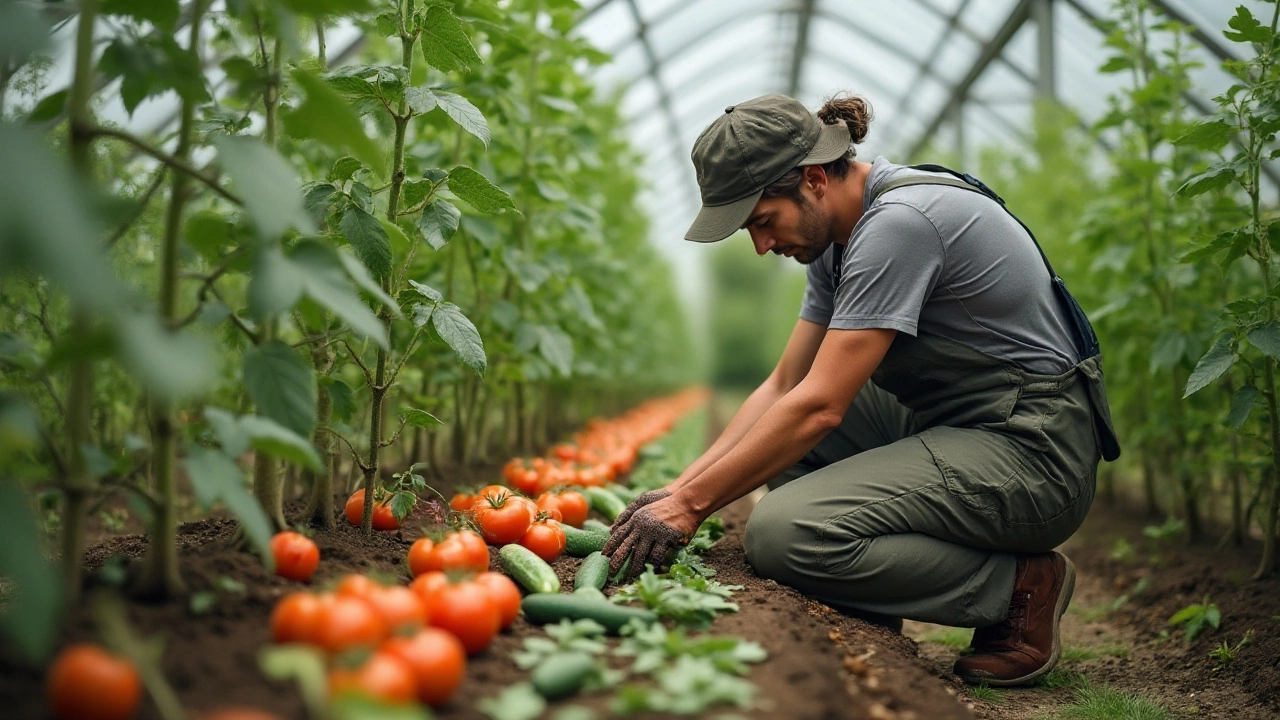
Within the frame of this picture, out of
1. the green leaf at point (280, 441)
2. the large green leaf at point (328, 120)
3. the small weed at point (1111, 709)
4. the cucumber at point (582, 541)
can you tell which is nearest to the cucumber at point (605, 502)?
the cucumber at point (582, 541)

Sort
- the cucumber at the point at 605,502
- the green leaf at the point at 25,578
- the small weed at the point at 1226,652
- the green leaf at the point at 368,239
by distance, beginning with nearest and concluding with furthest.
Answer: the green leaf at the point at 25,578
the green leaf at the point at 368,239
the small weed at the point at 1226,652
the cucumber at the point at 605,502

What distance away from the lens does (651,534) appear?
2.27m

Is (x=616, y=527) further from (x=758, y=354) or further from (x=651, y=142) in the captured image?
(x=758, y=354)

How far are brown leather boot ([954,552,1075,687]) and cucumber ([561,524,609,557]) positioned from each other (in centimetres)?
107

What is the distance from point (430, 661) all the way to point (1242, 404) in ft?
7.92

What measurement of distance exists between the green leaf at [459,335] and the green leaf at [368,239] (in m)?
0.20

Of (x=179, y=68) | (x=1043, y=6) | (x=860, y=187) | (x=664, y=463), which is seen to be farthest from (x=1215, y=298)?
(x=1043, y=6)

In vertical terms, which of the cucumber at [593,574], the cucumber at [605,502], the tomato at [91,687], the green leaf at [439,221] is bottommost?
the cucumber at [605,502]

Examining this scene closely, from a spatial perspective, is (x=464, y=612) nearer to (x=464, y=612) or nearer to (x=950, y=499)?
(x=464, y=612)

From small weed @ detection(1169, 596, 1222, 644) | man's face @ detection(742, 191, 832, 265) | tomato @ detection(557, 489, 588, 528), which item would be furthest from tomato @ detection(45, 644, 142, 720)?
small weed @ detection(1169, 596, 1222, 644)

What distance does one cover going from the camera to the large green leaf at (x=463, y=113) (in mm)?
2154

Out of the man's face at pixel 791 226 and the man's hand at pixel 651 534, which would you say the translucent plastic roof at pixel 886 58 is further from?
the man's hand at pixel 651 534

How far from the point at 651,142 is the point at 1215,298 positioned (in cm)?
1347

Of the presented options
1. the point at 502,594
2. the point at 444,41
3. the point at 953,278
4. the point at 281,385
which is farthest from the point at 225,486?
the point at 953,278
